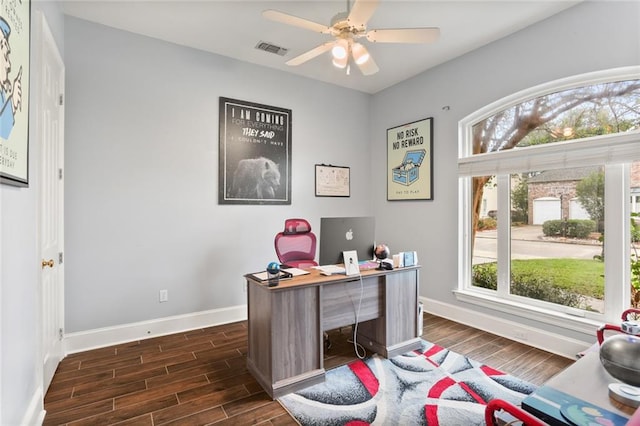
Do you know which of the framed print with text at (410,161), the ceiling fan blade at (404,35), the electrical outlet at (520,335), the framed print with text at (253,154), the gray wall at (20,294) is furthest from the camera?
the framed print with text at (410,161)

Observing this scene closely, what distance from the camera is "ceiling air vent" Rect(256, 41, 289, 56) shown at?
3354mm

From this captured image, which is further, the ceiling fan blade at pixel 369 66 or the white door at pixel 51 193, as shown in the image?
the ceiling fan blade at pixel 369 66

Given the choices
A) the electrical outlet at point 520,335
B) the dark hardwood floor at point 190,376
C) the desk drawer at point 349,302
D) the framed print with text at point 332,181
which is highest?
the framed print with text at point 332,181

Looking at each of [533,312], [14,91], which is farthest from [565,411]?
[14,91]

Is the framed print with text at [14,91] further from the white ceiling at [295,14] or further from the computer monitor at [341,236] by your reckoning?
the computer monitor at [341,236]

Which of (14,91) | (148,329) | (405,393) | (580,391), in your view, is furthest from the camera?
(148,329)

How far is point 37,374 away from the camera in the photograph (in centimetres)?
189

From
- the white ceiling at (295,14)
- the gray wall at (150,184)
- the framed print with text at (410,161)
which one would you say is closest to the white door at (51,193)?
the gray wall at (150,184)

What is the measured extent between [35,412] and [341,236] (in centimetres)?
217

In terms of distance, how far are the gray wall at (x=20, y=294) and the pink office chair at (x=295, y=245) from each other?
1.83 m

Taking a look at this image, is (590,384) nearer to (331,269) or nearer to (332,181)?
(331,269)

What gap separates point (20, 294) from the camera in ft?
5.35

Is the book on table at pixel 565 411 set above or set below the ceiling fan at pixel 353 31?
below

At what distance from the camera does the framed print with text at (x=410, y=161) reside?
13.1ft
